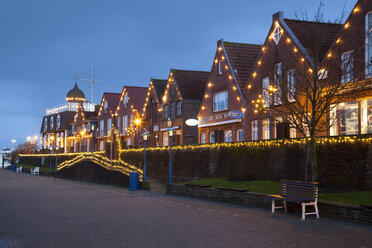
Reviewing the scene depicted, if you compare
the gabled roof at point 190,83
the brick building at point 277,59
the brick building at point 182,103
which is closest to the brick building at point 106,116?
the brick building at point 182,103

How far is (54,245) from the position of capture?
9.79 m

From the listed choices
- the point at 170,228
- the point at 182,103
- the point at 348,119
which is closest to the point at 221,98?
the point at 182,103

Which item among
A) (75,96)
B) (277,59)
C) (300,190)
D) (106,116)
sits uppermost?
(75,96)

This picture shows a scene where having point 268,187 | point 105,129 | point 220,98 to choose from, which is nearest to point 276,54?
point 220,98

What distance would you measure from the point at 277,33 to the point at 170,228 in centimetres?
2025

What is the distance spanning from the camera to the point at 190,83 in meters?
44.5

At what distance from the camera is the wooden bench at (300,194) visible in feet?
45.6

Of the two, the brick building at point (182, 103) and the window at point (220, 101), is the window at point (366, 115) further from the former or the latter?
the brick building at point (182, 103)

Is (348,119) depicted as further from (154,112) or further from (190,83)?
(154,112)

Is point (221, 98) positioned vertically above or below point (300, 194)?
above

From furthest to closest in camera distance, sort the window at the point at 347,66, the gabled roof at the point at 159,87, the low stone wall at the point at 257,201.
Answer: the gabled roof at the point at 159,87 → the window at the point at 347,66 → the low stone wall at the point at 257,201

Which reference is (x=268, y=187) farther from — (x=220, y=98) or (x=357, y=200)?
(x=220, y=98)

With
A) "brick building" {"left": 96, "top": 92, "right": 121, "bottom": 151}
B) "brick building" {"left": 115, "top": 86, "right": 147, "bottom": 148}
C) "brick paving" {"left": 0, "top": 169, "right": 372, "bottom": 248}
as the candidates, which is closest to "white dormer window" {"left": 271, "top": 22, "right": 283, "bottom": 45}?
"brick paving" {"left": 0, "top": 169, "right": 372, "bottom": 248}

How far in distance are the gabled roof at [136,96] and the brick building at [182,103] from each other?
31.5 feet
